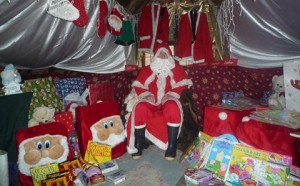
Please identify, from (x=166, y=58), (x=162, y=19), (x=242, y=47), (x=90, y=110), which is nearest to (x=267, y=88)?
(x=242, y=47)

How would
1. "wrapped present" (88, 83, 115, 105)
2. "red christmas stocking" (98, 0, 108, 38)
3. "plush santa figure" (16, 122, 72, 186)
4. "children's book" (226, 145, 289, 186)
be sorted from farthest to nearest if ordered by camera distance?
"wrapped present" (88, 83, 115, 105) < "red christmas stocking" (98, 0, 108, 38) < "plush santa figure" (16, 122, 72, 186) < "children's book" (226, 145, 289, 186)

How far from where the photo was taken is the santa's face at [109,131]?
2.35 meters

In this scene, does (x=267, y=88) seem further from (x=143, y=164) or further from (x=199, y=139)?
(x=143, y=164)

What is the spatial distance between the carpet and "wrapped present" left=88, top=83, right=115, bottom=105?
773 millimetres

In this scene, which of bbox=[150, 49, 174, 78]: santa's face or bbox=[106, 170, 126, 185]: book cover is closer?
bbox=[106, 170, 126, 185]: book cover

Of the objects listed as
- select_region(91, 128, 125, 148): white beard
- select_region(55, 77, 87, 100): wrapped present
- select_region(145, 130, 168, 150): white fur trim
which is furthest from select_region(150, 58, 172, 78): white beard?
select_region(55, 77, 87, 100): wrapped present

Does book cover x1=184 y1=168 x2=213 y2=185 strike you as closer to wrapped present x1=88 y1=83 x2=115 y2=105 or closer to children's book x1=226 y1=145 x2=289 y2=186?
children's book x1=226 y1=145 x2=289 y2=186

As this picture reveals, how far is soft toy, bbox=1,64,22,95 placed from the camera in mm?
2273

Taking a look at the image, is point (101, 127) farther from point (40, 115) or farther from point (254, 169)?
→ point (254, 169)

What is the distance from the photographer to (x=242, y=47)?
2.91 meters

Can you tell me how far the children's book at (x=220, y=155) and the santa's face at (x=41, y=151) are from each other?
1345 millimetres

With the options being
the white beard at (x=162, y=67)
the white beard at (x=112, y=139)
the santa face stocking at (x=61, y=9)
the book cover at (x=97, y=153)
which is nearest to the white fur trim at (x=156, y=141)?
the white beard at (x=112, y=139)

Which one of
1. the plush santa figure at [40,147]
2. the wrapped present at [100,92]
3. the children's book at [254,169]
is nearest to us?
the children's book at [254,169]

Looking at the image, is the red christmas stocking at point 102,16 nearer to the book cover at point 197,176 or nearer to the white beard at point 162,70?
the white beard at point 162,70
